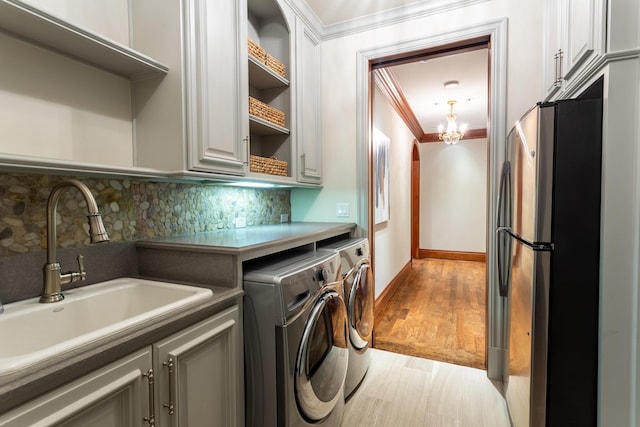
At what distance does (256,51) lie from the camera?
182 centimetres

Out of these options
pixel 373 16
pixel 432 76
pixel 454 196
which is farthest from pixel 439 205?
pixel 373 16

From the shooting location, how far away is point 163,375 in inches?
36.4

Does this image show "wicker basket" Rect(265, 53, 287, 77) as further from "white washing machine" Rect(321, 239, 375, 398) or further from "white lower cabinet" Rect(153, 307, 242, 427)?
"white lower cabinet" Rect(153, 307, 242, 427)

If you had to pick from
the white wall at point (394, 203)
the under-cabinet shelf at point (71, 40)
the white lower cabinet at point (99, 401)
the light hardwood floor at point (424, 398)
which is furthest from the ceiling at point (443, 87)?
the white lower cabinet at point (99, 401)

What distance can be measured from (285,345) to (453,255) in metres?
5.59

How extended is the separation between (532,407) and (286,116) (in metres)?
2.04

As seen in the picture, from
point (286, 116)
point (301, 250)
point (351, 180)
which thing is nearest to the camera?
point (301, 250)

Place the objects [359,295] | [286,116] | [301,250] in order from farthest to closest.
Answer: [286,116] < [359,295] < [301,250]

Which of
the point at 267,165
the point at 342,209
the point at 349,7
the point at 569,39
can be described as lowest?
the point at 342,209

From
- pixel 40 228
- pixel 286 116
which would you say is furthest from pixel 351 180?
pixel 40 228

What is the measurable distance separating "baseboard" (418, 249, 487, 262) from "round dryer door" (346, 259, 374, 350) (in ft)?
14.4

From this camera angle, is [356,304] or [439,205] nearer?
[356,304]

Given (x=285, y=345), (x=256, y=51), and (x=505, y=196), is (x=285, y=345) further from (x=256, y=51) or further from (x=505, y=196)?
(x=256, y=51)

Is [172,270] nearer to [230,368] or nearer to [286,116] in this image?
[230,368]
